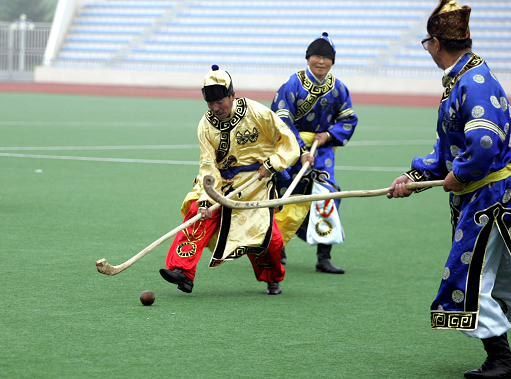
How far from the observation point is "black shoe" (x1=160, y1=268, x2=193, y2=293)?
265 inches

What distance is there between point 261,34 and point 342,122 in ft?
105

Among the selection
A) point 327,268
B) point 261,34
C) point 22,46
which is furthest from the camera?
point 22,46

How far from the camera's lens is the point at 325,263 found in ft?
26.6

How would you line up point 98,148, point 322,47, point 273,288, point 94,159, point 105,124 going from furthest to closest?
point 105,124 < point 98,148 < point 94,159 < point 322,47 < point 273,288

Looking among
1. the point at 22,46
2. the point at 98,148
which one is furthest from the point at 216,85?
the point at 22,46

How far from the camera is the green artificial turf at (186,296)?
5273 mm

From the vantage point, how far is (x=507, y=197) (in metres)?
5.11

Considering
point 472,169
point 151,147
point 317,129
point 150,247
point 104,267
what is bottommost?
point 151,147

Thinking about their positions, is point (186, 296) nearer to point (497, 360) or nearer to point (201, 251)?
point (201, 251)

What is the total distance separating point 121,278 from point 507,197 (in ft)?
10.1

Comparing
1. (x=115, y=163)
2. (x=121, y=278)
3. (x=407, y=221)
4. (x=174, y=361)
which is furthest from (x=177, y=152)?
(x=174, y=361)

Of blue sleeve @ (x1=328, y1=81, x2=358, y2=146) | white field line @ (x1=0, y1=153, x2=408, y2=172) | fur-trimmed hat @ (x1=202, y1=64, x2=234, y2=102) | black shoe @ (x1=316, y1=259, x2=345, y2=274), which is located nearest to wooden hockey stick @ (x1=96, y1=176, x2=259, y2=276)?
fur-trimmed hat @ (x1=202, y1=64, x2=234, y2=102)

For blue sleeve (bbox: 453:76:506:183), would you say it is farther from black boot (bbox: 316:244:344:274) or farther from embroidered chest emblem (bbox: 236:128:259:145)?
black boot (bbox: 316:244:344:274)

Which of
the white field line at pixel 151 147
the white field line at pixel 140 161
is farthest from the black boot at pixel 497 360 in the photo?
the white field line at pixel 151 147
